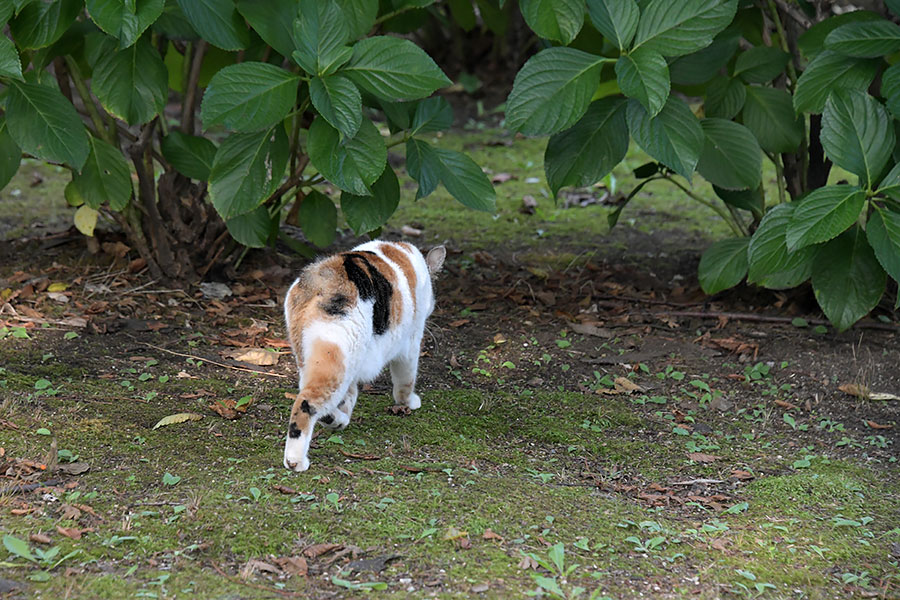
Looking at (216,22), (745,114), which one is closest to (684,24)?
(745,114)

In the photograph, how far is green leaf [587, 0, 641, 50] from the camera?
3906 mm

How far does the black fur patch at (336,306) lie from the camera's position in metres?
→ 3.24

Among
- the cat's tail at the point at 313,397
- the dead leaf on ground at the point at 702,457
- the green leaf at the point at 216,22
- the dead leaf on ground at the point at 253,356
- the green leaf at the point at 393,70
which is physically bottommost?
the dead leaf on ground at the point at 253,356

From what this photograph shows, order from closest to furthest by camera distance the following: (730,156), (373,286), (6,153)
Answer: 1. (373,286)
2. (6,153)
3. (730,156)

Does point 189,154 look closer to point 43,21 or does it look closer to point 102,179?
point 102,179

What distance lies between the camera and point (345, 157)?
3.81 m

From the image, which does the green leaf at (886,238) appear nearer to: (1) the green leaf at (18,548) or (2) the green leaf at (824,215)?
(2) the green leaf at (824,215)

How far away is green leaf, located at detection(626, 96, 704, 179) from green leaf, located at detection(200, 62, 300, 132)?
1.42 metres

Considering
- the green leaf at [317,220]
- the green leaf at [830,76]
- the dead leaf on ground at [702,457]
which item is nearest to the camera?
the dead leaf on ground at [702,457]

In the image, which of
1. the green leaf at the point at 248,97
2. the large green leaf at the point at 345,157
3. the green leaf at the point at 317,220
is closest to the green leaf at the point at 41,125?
the green leaf at the point at 248,97

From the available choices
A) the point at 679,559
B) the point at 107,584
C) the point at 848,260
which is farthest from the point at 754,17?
the point at 107,584

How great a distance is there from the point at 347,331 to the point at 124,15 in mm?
1425

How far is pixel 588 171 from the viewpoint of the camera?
4.32 meters

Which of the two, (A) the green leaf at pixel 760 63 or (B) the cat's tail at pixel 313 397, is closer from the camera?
(B) the cat's tail at pixel 313 397
